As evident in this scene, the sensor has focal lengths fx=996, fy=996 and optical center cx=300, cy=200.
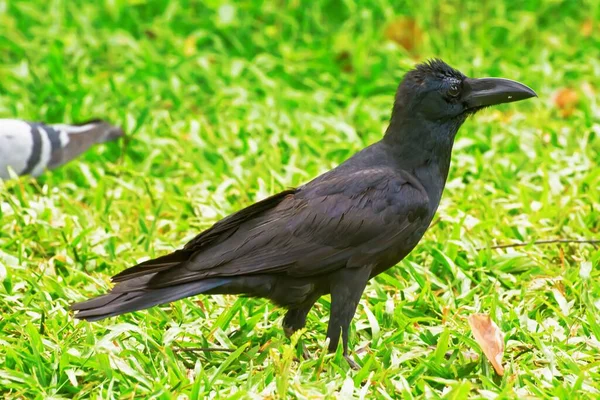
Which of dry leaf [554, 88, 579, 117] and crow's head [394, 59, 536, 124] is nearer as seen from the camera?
crow's head [394, 59, 536, 124]

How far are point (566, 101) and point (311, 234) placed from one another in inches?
161

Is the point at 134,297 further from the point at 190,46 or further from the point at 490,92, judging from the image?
the point at 190,46

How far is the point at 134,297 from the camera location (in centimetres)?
408

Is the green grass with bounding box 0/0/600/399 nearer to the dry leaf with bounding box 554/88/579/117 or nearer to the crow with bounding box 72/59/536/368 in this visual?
the dry leaf with bounding box 554/88/579/117

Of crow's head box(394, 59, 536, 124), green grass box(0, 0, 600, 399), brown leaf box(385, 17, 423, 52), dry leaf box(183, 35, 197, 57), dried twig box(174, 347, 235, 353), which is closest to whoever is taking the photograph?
green grass box(0, 0, 600, 399)

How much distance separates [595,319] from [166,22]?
5344mm

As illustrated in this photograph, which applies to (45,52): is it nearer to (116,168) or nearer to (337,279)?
(116,168)

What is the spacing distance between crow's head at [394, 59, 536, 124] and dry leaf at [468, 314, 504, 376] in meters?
0.96

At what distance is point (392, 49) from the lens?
8.44m

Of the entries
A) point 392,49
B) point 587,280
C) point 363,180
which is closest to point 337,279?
point 363,180

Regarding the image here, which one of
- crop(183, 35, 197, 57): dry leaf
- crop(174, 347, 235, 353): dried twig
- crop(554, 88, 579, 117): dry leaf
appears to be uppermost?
crop(183, 35, 197, 57): dry leaf

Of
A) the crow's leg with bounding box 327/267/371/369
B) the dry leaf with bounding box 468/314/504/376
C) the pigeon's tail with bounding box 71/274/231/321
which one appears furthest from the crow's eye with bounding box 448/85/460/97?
the pigeon's tail with bounding box 71/274/231/321

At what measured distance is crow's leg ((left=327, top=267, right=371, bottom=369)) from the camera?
4207 mm

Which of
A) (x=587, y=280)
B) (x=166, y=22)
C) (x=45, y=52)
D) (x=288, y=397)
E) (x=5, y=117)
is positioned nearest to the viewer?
(x=288, y=397)
